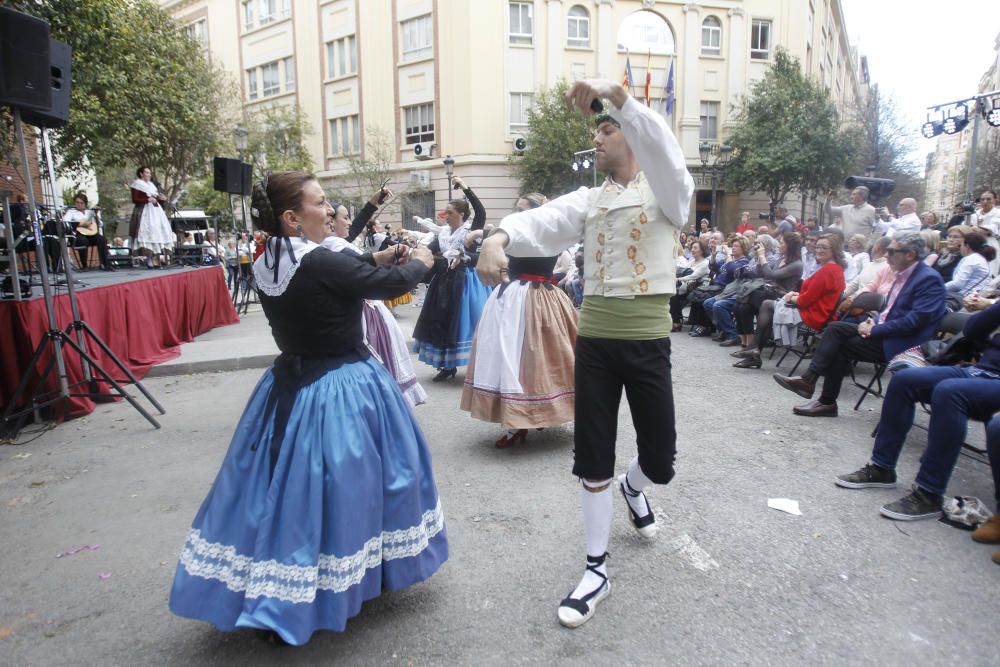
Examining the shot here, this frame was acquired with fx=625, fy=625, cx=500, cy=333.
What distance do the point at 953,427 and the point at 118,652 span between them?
158 inches

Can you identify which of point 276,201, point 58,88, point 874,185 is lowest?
point 276,201

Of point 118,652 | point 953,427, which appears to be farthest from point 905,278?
point 118,652

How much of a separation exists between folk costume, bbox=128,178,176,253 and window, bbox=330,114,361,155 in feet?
56.4

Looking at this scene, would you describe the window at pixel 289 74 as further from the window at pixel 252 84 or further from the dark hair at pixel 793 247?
the dark hair at pixel 793 247

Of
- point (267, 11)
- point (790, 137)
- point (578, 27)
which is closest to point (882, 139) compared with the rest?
point (790, 137)

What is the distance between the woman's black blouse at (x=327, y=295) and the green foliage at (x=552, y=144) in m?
22.9

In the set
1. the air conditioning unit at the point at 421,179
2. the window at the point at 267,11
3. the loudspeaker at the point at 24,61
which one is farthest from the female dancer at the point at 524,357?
the window at the point at 267,11

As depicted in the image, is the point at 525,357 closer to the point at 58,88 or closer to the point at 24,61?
the point at 24,61

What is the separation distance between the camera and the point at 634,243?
2531 millimetres

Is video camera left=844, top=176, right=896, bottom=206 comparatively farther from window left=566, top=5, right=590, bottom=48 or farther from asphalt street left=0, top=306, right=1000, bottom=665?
window left=566, top=5, right=590, bottom=48

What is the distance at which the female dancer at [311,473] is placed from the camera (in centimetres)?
217

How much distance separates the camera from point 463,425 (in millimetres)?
5188

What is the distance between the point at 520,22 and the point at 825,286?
2352cm

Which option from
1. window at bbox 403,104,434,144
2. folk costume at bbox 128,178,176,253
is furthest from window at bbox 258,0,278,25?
folk costume at bbox 128,178,176,253
